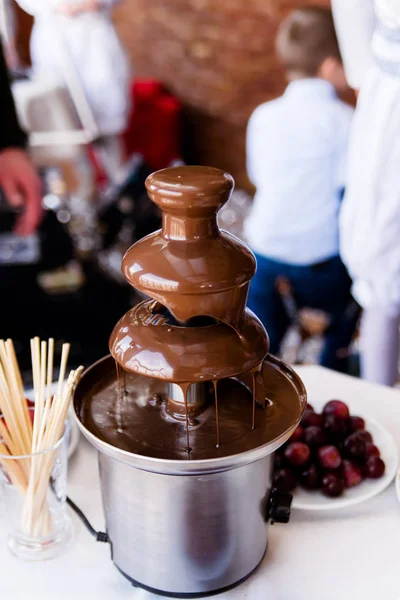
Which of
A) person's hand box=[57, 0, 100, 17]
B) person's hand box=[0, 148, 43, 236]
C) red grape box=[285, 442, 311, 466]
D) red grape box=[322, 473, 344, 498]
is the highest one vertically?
person's hand box=[57, 0, 100, 17]

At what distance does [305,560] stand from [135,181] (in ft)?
8.60

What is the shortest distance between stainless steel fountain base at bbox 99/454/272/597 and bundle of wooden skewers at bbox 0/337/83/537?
8cm

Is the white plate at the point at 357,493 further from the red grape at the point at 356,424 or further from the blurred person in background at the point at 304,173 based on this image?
the blurred person in background at the point at 304,173

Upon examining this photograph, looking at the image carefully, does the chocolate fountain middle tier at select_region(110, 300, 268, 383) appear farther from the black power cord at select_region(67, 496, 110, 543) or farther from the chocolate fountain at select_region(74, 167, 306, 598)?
the black power cord at select_region(67, 496, 110, 543)

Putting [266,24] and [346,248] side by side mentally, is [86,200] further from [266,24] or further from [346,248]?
[346,248]

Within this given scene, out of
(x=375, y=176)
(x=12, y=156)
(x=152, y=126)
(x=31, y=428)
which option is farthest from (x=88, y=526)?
(x=152, y=126)

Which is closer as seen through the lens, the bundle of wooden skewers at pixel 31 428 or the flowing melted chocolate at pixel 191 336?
the flowing melted chocolate at pixel 191 336

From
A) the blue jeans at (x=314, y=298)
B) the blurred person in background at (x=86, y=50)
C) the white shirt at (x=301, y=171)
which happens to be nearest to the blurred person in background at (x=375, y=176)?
the white shirt at (x=301, y=171)

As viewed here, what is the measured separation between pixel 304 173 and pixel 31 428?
159 cm

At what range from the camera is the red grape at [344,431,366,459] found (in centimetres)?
104

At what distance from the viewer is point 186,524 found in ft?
2.55

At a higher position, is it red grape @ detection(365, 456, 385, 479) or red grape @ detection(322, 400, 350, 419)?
red grape @ detection(322, 400, 350, 419)

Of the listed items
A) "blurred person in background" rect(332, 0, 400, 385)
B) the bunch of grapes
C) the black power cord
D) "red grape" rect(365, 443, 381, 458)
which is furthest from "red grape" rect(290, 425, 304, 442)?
"blurred person in background" rect(332, 0, 400, 385)

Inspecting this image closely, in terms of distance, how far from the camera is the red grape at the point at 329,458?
1011 millimetres
